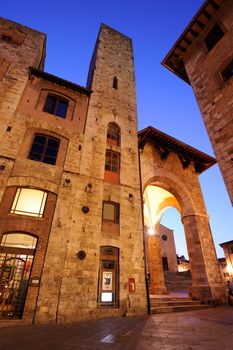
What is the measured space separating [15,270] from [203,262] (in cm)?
1036

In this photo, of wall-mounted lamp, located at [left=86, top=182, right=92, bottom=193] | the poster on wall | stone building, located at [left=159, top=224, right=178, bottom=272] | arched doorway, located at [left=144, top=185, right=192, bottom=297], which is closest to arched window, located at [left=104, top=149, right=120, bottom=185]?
wall-mounted lamp, located at [left=86, top=182, right=92, bottom=193]

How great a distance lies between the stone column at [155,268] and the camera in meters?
14.3

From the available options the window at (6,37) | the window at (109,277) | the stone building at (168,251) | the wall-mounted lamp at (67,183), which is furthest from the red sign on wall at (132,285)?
the stone building at (168,251)

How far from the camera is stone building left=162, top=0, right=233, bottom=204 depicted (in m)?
7.39

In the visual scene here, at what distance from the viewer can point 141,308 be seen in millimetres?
8211

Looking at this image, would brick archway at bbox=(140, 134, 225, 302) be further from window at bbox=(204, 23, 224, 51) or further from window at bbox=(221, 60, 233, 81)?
window at bbox=(204, 23, 224, 51)

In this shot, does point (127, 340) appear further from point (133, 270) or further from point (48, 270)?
point (133, 270)

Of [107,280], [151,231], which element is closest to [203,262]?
[151,231]

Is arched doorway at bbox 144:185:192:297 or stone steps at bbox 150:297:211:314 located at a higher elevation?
arched doorway at bbox 144:185:192:297

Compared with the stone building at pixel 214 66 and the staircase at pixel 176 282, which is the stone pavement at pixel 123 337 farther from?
the staircase at pixel 176 282

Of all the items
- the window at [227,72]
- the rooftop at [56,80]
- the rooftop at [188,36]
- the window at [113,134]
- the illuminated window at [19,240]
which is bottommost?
the illuminated window at [19,240]

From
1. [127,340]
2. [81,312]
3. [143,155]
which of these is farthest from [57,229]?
[143,155]

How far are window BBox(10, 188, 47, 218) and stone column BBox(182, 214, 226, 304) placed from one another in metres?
9.77

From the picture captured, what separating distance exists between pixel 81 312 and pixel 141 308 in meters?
2.75
